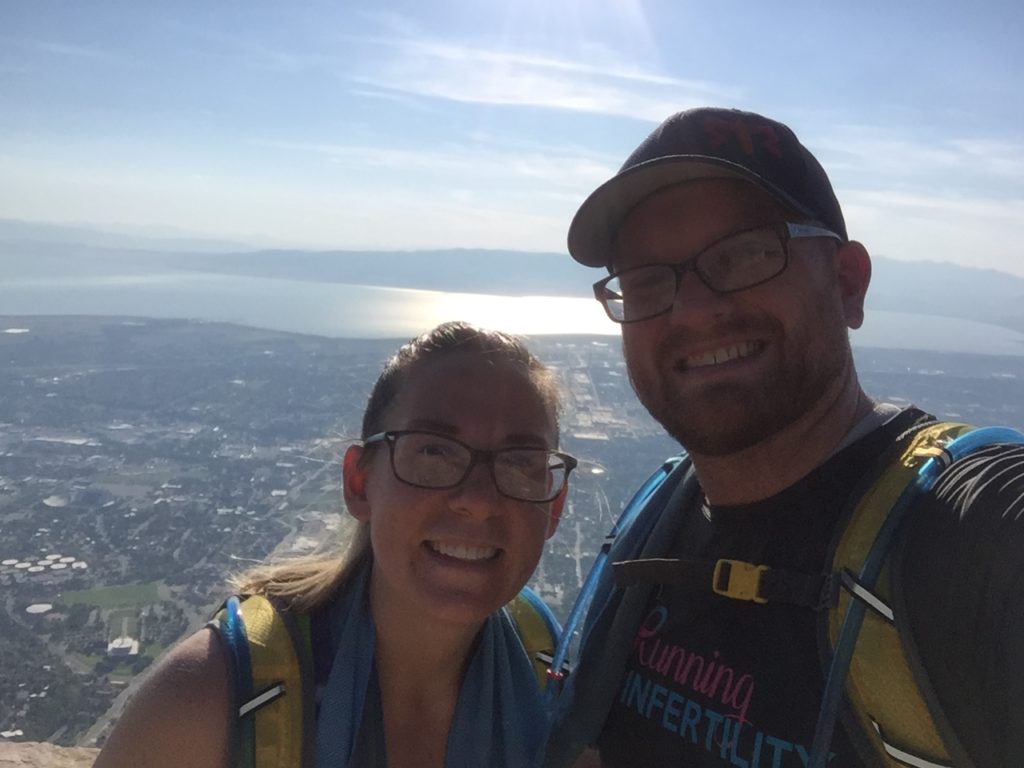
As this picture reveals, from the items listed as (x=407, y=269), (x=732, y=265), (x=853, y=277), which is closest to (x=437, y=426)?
(x=732, y=265)

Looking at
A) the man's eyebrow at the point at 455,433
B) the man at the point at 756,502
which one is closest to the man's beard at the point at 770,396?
the man at the point at 756,502

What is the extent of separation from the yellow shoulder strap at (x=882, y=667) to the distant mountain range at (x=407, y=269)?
62380 millimetres

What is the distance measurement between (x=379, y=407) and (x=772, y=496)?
117 centimetres

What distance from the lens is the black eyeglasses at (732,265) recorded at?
7.02 feet

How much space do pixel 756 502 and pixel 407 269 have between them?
86680 mm

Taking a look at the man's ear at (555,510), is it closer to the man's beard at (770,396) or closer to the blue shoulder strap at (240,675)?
the man's beard at (770,396)

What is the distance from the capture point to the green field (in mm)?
13219

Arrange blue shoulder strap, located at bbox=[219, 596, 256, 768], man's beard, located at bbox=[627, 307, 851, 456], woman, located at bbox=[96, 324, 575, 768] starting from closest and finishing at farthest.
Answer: blue shoulder strap, located at bbox=[219, 596, 256, 768] → woman, located at bbox=[96, 324, 575, 768] → man's beard, located at bbox=[627, 307, 851, 456]

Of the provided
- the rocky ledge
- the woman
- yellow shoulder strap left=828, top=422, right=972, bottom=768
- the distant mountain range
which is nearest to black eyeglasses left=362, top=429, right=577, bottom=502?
the woman

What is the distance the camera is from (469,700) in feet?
6.95

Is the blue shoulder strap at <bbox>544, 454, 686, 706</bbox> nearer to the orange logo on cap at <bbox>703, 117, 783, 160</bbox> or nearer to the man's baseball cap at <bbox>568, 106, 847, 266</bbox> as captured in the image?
the man's baseball cap at <bbox>568, 106, 847, 266</bbox>

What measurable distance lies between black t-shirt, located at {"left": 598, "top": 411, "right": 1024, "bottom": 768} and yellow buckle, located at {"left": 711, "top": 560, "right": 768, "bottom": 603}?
0.16 ft

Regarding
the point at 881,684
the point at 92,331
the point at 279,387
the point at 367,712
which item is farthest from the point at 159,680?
the point at 92,331

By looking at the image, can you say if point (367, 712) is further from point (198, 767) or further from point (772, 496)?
point (772, 496)
